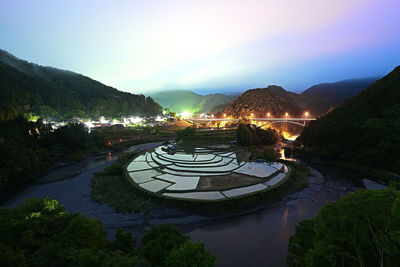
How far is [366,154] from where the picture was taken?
83.2 feet

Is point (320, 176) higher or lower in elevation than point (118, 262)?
lower

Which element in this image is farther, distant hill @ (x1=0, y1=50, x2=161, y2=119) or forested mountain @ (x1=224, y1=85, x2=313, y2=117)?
forested mountain @ (x1=224, y1=85, x2=313, y2=117)

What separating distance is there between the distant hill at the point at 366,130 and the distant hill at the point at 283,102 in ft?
136

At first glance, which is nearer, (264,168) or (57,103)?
(264,168)

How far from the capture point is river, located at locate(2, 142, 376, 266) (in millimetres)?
11406

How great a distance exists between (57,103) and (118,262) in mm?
78413

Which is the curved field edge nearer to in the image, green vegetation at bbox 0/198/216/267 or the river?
the river

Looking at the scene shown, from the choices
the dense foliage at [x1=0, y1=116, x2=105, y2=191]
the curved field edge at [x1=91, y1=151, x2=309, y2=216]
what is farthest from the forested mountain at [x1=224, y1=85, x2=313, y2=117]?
the curved field edge at [x1=91, y1=151, x2=309, y2=216]

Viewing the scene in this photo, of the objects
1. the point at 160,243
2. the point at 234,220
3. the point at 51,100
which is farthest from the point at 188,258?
the point at 51,100

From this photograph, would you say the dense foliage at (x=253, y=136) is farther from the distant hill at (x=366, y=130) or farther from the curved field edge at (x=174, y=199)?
the curved field edge at (x=174, y=199)

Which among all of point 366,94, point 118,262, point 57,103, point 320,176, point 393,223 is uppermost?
point 57,103

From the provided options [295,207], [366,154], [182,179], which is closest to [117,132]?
[182,179]

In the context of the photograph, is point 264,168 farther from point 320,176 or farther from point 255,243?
point 255,243

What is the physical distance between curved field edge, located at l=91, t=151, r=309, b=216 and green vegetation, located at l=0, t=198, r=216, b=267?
21.3 ft
